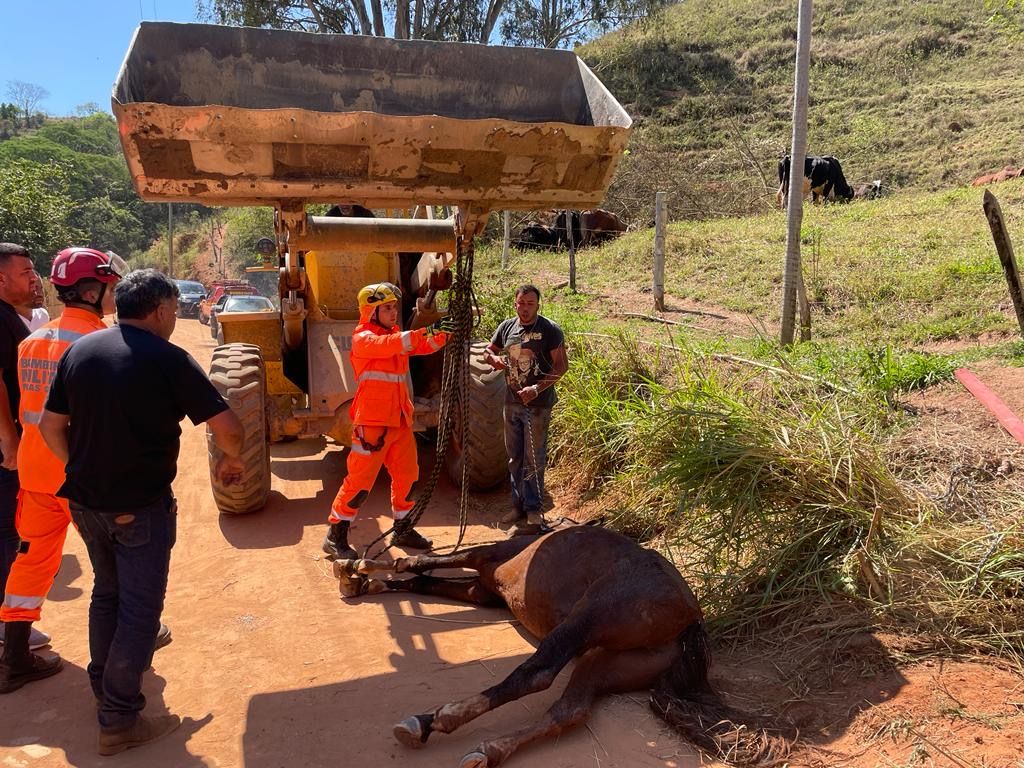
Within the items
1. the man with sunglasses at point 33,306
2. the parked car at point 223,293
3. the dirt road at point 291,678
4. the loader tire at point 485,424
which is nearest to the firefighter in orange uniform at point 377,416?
the dirt road at point 291,678

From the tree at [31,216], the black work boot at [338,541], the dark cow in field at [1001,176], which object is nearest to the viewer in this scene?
the black work boot at [338,541]

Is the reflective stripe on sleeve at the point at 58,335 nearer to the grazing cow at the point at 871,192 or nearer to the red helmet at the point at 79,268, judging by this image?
the red helmet at the point at 79,268

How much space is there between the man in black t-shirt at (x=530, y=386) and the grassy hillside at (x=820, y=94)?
10.1 m

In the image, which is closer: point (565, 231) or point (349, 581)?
point (349, 581)

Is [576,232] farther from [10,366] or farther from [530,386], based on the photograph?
→ [10,366]

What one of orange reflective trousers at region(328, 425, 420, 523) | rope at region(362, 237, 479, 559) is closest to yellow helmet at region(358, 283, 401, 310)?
rope at region(362, 237, 479, 559)

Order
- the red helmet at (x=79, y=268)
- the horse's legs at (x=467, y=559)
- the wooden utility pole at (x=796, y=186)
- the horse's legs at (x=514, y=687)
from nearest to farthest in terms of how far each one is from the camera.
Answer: the horse's legs at (x=514, y=687) < the red helmet at (x=79, y=268) < the horse's legs at (x=467, y=559) < the wooden utility pole at (x=796, y=186)

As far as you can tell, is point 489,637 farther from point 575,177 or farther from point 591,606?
point 575,177

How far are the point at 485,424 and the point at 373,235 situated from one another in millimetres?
1720

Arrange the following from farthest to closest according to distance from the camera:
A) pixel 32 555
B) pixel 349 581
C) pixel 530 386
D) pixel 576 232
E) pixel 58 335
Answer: pixel 576 232 < pixel 530 386 < pixel 349 581 < pixel 32 555 < pixel 58 335

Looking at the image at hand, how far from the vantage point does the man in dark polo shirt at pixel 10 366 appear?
363cm

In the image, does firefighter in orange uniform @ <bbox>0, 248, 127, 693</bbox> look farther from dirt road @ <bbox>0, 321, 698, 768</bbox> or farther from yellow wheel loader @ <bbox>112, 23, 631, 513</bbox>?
yellow wheel loader @ <bbox>112, 23, 631, 513</bbox>

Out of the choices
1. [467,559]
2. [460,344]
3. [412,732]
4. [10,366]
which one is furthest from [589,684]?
[10,366]

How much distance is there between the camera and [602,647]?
130 inches
